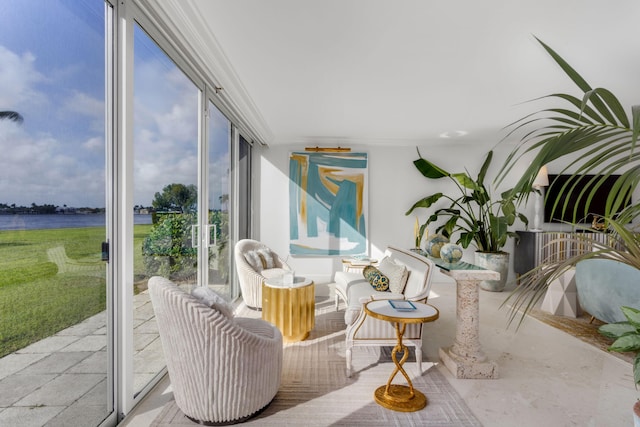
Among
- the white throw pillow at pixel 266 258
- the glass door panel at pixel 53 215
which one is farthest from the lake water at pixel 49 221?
the white throw pillow at pixel 266 258

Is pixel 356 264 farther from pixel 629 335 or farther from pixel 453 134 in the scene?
pixel 629 335

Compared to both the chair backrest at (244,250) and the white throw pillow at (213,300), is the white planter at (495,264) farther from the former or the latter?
the white throw pillow at (213,300)

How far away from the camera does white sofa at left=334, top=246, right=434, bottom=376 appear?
276cm

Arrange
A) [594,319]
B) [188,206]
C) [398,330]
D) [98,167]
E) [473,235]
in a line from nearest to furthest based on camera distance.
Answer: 1. [98,167]
2. [398,330]
3. [188,206]
4. [594,319]
5. [473,235]

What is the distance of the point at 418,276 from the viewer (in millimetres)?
3121

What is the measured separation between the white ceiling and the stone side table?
1.73 metres

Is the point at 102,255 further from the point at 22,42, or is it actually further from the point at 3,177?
the point at 22,42

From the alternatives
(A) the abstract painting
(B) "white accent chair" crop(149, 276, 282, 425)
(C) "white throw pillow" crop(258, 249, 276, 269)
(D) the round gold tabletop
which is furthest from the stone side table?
(A) the abstract painting

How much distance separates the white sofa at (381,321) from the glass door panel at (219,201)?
1.40 metres

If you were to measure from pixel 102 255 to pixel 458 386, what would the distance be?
2.50 meters

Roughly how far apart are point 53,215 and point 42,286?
306mm

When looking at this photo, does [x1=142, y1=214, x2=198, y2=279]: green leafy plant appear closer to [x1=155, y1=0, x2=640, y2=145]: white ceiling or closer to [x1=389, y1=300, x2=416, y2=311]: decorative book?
[x1=155, y1=0, x2=640, y2=145]: white ceiling

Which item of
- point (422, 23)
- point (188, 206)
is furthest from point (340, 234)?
point (422, 23)

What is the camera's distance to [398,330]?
8.09ft
